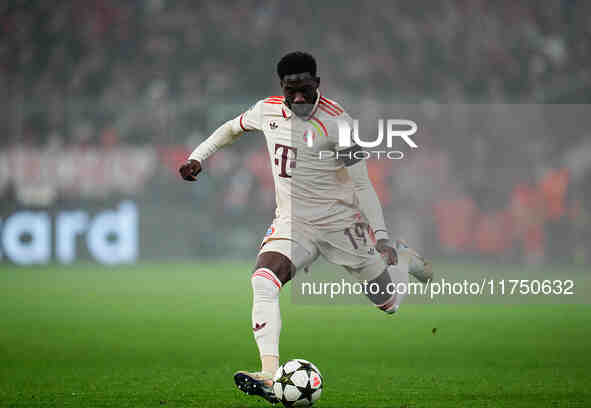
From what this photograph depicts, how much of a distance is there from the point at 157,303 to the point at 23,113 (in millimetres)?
7482

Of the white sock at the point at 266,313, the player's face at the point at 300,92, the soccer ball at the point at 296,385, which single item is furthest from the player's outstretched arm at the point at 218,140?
the soccer ball at the point at 296,385

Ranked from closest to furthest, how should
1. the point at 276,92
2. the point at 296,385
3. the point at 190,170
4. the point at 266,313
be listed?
the point at 296,385 → the point at 266,313 → the point at 190,170 → the point at 276,92

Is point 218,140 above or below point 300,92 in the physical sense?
below

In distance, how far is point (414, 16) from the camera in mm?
22578

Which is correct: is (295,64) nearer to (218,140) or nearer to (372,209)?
(218,140)

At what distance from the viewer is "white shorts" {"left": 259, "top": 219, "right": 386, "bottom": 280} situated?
5.46 metres

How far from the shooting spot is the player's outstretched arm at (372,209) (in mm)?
5648

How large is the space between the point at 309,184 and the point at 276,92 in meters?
14.2

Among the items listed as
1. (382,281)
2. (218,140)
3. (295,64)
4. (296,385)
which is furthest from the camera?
(382,281)

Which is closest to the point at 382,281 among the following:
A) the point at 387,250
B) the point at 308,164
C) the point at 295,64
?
the point at 387,250

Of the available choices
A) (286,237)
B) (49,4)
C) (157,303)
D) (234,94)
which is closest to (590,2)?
(234,94)

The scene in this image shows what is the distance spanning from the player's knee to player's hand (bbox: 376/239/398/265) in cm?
63

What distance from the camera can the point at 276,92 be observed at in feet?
64.2

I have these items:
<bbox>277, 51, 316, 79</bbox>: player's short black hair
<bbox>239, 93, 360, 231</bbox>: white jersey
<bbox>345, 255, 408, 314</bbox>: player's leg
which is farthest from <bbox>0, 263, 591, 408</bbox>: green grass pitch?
<bbox>277, 51, 316, 79</bbox>: player's short black hair
